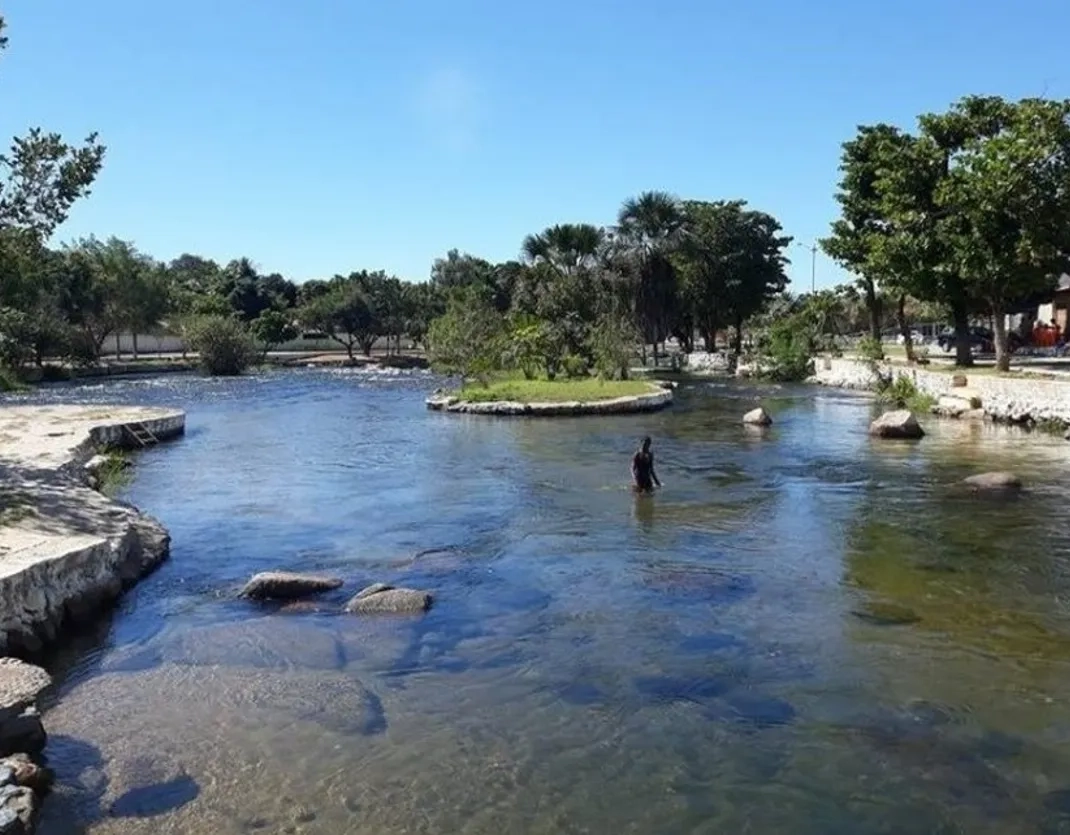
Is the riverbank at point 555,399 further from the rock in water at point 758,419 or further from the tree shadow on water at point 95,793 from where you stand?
the tree shadow on water at point 95,793

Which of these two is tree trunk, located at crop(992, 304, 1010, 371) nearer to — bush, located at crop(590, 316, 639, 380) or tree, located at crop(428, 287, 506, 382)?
bush, located at crop(590, 316, 639, 380)

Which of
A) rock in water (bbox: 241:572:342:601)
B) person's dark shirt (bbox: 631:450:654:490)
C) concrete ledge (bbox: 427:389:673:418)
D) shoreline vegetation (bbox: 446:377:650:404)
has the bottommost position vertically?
rock in water (bbox: 241:572:342:601)

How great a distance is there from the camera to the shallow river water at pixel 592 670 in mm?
8625

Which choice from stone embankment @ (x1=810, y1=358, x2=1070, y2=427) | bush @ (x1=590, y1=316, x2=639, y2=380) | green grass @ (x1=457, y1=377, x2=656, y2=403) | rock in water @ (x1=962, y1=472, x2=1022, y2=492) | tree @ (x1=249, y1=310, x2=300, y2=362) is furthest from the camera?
tree @ (x1=249, y1=310, x2=300, y2=362)

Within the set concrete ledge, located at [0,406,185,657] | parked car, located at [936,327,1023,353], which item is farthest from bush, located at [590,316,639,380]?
concrete ledge, located at [0,406,185,657]

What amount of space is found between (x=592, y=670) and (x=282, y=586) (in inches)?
210

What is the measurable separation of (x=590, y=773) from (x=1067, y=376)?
33824 mm

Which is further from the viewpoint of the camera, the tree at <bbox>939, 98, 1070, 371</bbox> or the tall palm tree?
the tall palm tree

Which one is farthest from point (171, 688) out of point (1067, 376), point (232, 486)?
point (1067, 376)

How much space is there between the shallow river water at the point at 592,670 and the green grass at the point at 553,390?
2033cm

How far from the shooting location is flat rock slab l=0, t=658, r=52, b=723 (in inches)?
362

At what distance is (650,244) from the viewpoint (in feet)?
243

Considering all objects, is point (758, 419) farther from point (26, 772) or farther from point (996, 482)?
point (26, 772)

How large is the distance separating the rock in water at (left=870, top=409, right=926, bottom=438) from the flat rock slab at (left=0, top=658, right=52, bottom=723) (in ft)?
93.7
